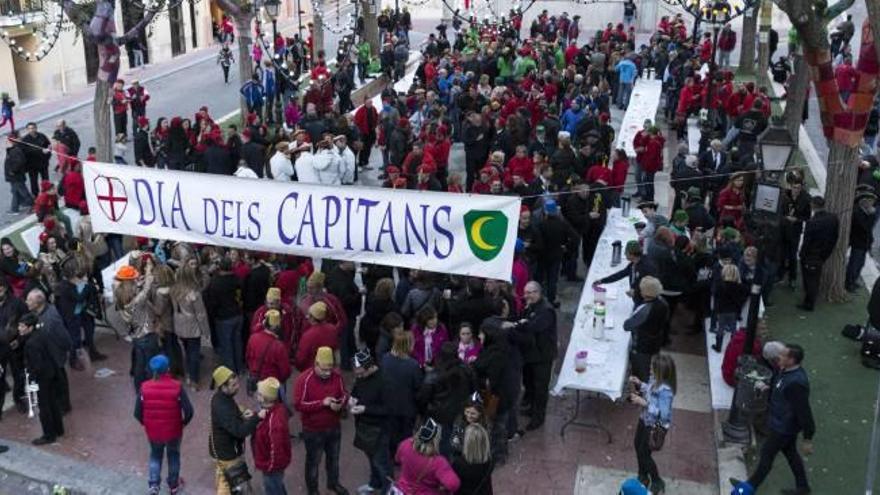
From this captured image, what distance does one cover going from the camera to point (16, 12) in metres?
27.6

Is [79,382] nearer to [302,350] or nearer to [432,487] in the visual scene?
[302,350]

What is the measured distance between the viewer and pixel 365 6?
91.7 ft

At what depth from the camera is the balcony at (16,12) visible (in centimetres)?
2700

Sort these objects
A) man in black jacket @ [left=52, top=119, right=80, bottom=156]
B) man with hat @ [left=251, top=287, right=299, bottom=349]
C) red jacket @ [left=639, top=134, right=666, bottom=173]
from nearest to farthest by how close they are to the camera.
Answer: man with hat @ [left=251, top=287, right=299, bottom=349] < red jacket @ [left=639, top=134, right=666, bottom=173] < man in black jacket @ [left=52, top=119, right=80, bottom=156]

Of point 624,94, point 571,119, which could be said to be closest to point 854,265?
point 571,119

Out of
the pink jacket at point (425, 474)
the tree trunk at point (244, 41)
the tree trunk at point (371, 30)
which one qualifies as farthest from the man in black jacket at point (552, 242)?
the tree trunk at point (371, 30)

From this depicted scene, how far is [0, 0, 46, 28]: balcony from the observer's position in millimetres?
27000

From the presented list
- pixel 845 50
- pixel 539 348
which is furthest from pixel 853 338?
pixel 845 50

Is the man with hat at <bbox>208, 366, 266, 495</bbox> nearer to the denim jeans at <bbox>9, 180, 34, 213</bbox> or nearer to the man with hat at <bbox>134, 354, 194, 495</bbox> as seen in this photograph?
the man with hat at <bbox>134, 354, 194, 495</bbox>

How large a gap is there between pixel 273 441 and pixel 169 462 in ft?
4.75

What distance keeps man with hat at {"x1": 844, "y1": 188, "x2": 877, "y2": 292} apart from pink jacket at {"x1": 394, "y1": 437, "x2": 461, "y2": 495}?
770 cm

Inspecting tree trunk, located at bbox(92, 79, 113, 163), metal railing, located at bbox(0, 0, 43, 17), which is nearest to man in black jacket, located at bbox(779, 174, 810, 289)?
tree trunk, located at bbox(92, 79, 113, 163)

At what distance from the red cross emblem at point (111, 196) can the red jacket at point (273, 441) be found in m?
3.42

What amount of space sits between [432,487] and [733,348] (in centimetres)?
427
